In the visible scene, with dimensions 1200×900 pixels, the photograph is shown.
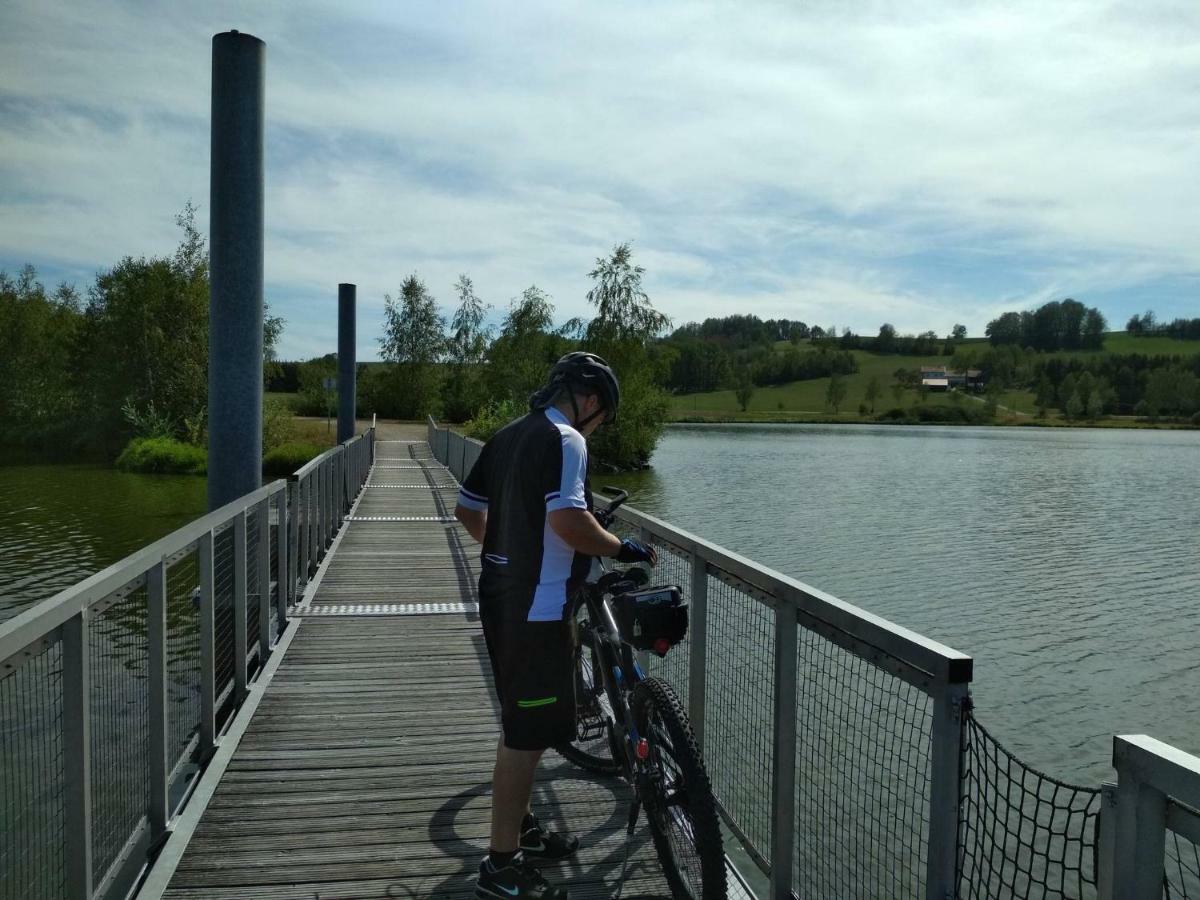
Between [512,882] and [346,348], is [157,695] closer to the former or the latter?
[512,882]

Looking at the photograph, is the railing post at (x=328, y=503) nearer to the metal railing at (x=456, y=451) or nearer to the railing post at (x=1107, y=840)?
the metal railing at (x=456, y=451)

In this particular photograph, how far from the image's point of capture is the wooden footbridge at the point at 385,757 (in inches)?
88.6

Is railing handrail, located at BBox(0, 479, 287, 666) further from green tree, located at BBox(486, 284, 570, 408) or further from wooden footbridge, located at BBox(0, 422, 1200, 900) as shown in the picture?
green tree, located at BBox(486, 284, 570, 408)

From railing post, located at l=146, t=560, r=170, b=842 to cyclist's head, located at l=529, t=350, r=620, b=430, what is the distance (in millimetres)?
1408

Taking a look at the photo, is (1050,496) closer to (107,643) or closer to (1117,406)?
(107,643)

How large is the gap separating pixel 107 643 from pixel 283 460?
3204 centimetres

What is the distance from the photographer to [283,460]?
33.8m

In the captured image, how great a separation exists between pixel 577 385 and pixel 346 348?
63.5 ft

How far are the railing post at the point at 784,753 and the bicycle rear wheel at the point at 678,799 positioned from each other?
1.02 feet

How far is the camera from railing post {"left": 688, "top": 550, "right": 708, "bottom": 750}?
12.4 ft

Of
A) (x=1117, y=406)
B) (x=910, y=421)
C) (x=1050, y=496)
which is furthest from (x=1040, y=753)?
(x=1117, y=406)

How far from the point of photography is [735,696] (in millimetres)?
3719

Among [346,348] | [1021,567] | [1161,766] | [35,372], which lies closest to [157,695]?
[1161,766]

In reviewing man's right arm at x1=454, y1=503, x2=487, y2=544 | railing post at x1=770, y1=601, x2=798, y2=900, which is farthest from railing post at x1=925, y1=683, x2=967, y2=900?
man's right arm at x1=454, y1=503, x2=487, y2=544
